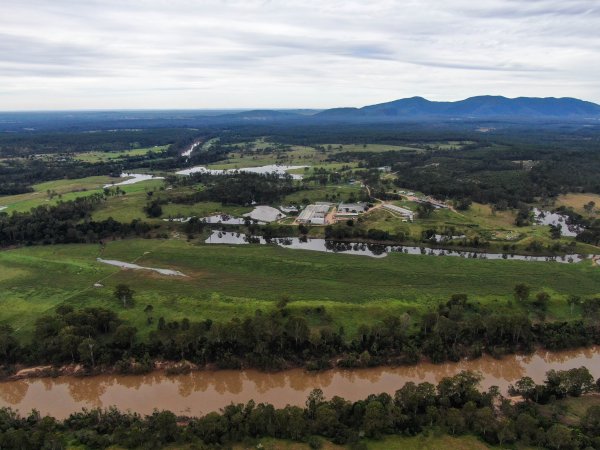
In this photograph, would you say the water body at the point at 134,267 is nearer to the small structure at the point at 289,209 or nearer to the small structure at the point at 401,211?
the small structure at the point at 289,209

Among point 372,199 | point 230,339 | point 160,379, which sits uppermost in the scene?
point 372,199

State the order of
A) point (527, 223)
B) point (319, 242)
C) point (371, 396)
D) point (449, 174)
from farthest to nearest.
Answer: point (449, 174), point (527, 223), point (319, 242), point (371, 396)

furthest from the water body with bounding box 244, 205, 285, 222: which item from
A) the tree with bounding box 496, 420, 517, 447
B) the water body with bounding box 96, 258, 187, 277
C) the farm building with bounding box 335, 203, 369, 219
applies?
the tree with bounding box 496, 420, 517, 447

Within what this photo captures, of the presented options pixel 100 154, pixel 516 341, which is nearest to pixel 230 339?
pixel 516 341

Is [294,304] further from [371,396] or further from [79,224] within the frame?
[79,224]

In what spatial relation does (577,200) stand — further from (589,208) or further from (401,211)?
(401,211)

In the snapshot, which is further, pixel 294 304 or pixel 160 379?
pixel 294 304
